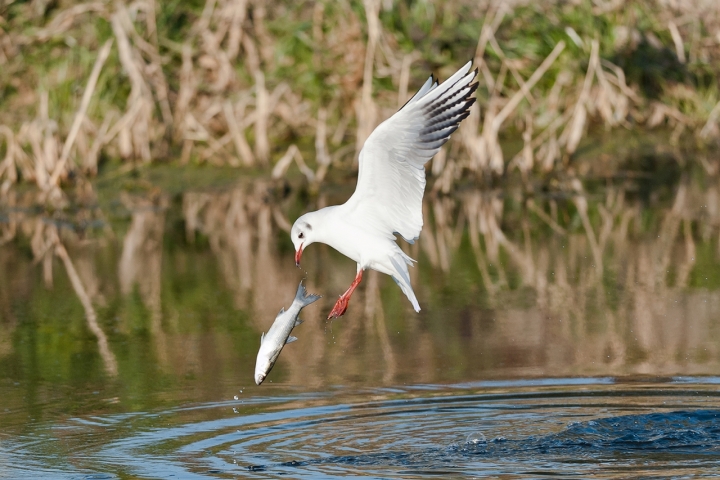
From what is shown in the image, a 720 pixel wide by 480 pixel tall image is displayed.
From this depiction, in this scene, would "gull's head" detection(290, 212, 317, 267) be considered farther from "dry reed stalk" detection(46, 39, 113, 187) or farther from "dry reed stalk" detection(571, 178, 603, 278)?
"dry reed stalk" detection(46, 39, 113, 187)

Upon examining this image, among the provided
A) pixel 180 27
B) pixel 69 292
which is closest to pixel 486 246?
pixel 69 292

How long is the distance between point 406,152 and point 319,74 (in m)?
8.10

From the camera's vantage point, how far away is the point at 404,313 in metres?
8.50

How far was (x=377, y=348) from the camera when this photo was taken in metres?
7.50

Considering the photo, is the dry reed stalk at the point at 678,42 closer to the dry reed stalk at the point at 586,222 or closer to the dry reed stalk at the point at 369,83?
the dry reed stalk at the point at 586,222

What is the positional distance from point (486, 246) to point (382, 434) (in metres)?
4.83

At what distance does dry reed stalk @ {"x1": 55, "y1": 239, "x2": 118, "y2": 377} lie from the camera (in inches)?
288

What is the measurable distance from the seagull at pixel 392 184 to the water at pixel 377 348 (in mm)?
687

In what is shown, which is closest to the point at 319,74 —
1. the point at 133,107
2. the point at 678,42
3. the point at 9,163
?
the point at 133,107

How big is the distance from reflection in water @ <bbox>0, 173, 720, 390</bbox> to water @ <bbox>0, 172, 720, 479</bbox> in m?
0.03

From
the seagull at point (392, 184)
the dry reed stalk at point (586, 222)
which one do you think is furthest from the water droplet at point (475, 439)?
the dry reed stalk at point (586, 222)

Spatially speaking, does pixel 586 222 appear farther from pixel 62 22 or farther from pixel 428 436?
pixel 62 22

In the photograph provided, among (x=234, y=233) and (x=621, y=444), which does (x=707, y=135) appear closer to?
(x=234, y=233)

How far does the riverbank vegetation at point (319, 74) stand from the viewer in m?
13.8
